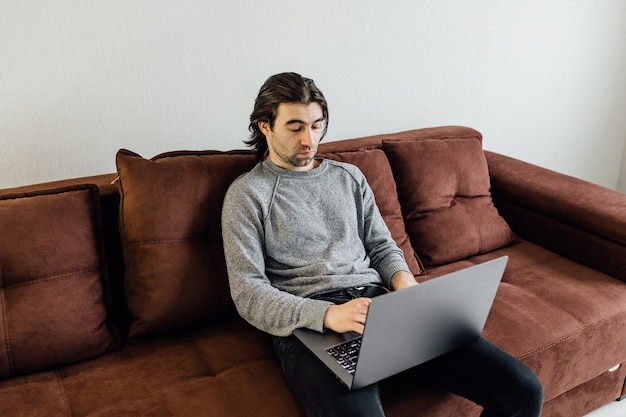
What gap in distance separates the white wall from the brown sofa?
10.6 inches

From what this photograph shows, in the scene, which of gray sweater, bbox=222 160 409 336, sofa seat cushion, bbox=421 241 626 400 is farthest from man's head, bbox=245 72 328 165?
sofa seat cushion, bbox=421 241 626 400

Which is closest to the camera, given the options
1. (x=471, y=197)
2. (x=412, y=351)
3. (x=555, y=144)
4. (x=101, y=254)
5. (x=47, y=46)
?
(x=412, y=351)

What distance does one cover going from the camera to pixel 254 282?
148 cm

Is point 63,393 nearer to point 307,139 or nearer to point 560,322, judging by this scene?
point 307,139

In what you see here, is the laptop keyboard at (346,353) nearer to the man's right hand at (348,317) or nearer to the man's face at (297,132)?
the man's right hand at (348,317)

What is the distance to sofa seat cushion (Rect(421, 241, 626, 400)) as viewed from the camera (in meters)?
1.64

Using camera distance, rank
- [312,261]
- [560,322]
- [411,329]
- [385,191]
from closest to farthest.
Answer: [411,329]
[312,261]
[560,322]
[385,191]

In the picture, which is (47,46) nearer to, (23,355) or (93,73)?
(93,73)

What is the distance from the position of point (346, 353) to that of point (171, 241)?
1.98 ft

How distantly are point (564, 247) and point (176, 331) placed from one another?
146cm

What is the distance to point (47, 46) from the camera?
1.74m

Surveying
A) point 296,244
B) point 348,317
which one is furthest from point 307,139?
point 348,317

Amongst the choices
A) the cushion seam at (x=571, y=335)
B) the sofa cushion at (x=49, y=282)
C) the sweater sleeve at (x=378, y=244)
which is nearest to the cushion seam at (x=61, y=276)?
the sofa cushion at (x=49, y=282)

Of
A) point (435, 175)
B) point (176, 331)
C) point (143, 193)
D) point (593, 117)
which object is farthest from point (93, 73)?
point (593, 117)
